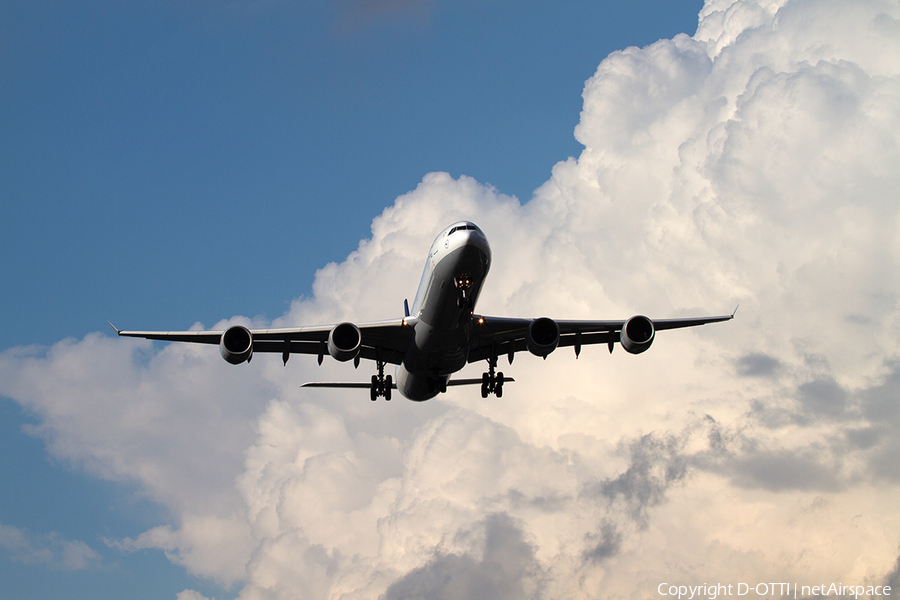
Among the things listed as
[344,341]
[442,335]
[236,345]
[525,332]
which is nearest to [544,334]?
[525,332]

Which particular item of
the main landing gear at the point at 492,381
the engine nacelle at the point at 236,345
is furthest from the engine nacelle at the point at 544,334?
the engine nacelle at the point at 236,345

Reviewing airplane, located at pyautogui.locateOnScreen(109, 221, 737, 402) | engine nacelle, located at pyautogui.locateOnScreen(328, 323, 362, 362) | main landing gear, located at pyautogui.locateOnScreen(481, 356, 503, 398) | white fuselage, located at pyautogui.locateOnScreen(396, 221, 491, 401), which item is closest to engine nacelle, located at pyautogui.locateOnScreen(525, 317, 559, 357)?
airplane, located at pyautogui.locateOnScreen(109, 221, 737, 402)

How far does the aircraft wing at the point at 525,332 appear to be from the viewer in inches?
1357

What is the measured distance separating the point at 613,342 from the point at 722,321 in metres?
4.93

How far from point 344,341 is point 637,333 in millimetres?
11933

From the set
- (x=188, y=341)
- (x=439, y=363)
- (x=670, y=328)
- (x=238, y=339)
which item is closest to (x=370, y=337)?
(x=439, y=363)

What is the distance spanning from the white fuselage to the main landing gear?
7.83ft

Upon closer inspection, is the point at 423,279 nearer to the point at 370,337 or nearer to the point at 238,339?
the point at 370,337

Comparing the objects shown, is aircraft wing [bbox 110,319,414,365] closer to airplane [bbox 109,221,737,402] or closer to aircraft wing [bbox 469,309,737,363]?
airplane [bbox 109,221,737,402]

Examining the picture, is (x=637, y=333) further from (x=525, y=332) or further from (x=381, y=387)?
(x=381, y=387)

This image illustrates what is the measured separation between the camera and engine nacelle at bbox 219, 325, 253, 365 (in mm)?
32062

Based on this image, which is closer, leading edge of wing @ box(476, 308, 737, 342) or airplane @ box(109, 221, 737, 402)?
airplane @ box(109, 221, 737, 402)

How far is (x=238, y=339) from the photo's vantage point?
3241 cm

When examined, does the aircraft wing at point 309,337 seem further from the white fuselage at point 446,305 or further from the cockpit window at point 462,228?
the cockpit window at point 462,228
